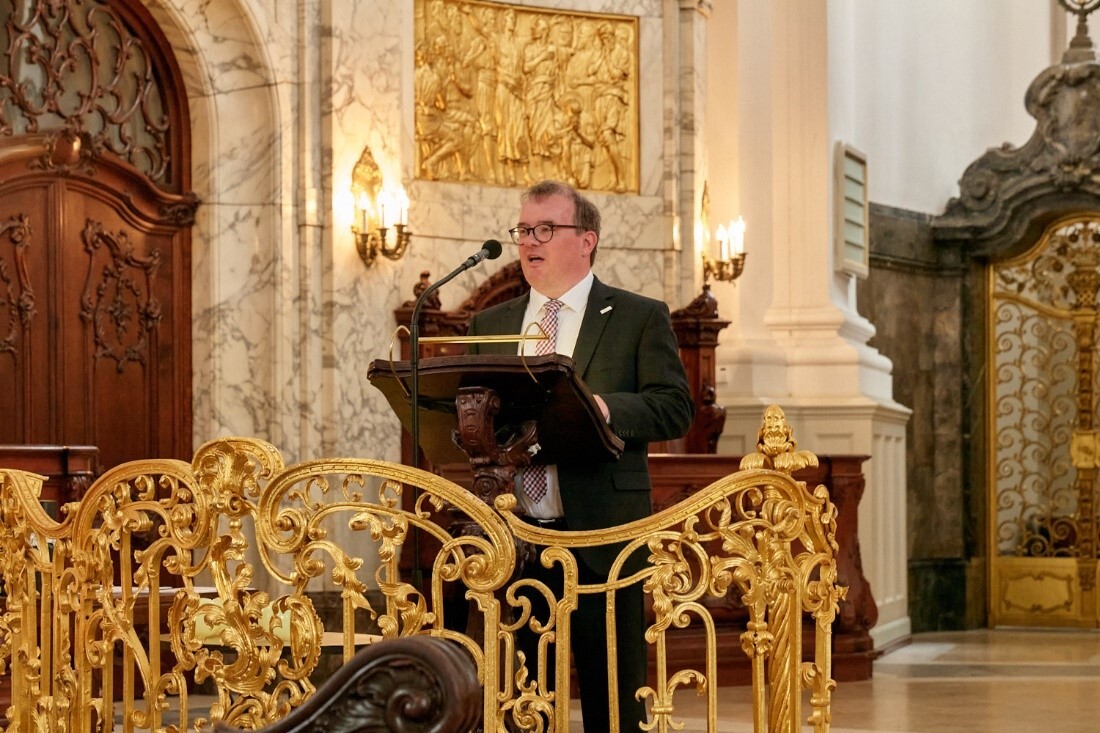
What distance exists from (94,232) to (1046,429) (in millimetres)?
6548

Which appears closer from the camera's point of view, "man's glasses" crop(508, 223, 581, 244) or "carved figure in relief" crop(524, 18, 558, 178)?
"man's glasses" crop(508, 223, 581, 244)

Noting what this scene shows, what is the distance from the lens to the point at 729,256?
10.4 m

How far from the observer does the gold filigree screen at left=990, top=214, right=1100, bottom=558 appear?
11.7 meters

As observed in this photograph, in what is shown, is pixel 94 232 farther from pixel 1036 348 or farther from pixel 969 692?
pixel 1036 348

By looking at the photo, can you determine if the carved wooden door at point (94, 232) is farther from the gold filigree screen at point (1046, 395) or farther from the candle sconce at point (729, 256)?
the gold filigree screen at point (1046, 395)

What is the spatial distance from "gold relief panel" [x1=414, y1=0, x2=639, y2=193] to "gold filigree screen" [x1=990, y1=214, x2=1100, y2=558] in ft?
10.5

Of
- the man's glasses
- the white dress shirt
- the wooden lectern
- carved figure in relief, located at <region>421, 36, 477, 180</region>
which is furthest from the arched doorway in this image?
the wooden lectern

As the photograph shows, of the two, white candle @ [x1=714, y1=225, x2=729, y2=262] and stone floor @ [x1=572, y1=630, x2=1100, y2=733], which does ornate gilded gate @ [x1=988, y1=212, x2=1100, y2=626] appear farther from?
white candle @ [x1=714, y1=225, x2=729, y2=262]

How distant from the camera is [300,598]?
3.90m

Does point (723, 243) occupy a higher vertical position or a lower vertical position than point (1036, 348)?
higher

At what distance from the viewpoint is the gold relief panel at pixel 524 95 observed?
9836 millimetres

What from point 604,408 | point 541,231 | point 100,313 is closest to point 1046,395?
point 100,313

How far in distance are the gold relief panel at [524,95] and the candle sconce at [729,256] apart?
62 centimetres

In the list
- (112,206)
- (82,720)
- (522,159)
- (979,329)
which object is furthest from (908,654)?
(82,720)
